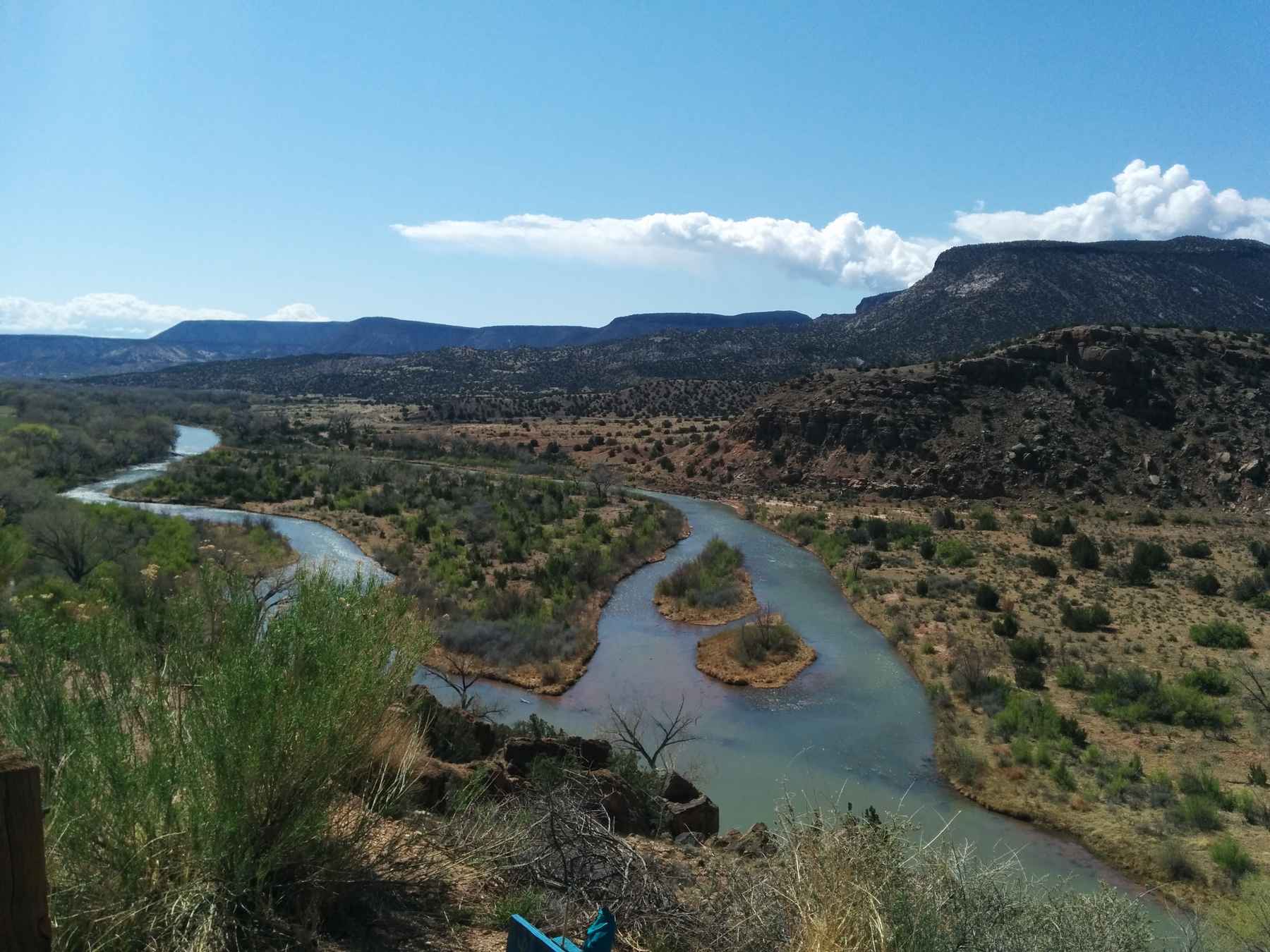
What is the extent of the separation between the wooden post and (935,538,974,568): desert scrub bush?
1341 inches

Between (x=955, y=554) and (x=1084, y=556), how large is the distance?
4.65m

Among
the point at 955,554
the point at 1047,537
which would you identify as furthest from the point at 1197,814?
the point at 1047,537

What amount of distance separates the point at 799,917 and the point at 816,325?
125 metres

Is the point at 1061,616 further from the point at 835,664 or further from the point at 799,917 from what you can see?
the point at 799,917

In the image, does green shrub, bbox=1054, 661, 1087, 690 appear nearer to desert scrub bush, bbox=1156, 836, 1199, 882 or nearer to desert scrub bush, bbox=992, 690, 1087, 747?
desert scrub bush, bbox=992, 690, 1087, 747

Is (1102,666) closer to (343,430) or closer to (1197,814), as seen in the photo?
(1197,814)

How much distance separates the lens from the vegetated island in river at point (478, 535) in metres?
24.5

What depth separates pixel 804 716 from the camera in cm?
2084

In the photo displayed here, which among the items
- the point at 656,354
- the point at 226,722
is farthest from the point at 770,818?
the point at 656,354

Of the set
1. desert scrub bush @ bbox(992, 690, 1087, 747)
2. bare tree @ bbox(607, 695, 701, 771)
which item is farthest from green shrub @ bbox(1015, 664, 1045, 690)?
bare tree @ bbox(607, 695, 701, 771)

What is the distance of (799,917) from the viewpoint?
18.0ft

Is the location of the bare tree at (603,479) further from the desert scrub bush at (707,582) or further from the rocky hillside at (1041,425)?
the desert scrub bush at (707,582)

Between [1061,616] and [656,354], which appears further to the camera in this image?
[656,354]

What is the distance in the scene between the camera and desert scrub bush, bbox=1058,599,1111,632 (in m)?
25.5
